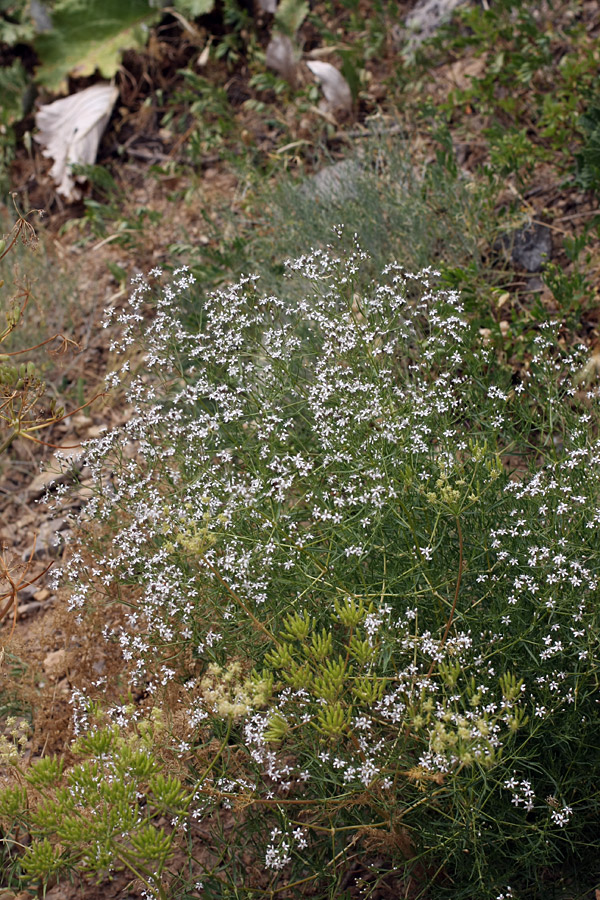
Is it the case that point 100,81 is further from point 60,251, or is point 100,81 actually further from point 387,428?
point 387,428

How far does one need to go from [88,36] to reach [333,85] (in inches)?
101

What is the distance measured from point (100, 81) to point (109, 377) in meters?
5.18

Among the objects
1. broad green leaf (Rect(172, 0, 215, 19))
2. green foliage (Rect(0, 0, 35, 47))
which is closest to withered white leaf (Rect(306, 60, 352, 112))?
broad green leaf (Rect(172, 0, 215, 19))

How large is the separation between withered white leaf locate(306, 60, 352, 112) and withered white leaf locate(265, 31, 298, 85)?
1.03 ft

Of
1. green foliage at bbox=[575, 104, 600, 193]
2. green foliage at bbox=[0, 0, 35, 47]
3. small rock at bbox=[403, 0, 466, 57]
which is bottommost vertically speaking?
green foliage at bbox=[575, 104, 600, 193]

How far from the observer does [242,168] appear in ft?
17.5

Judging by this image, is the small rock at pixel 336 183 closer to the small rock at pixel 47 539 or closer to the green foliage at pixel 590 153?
the green foliage at pixel 590 153

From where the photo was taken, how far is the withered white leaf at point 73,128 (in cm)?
650

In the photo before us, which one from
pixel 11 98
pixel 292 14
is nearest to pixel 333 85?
pixel 292 14

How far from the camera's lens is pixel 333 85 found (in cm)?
565

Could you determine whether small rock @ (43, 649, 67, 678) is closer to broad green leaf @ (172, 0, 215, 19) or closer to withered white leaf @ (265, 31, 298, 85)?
withered white leaf @ (265, 31, 298, 85)

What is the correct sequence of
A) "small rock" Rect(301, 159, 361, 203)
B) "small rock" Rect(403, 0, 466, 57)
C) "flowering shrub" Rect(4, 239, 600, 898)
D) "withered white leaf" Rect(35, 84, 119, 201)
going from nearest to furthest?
"flowering shrub" Rect(4, 239, 600, 898) < "small rock" Rect(301, 159, 361, 203) < "small rock" Rect(403, 0, 466, 57) < "withered white leaf" Rect(35, 84, 119, 201)

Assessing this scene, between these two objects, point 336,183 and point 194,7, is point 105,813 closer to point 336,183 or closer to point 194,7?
point 336,183

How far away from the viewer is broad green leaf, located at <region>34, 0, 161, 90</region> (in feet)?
22.3
